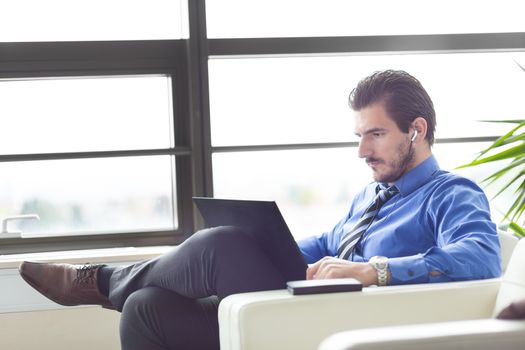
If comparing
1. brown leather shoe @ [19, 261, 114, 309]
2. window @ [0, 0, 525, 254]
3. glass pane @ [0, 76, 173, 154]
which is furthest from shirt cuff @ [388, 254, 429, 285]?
glass pane @ [0, 76, 173, 154]

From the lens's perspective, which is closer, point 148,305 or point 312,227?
point 148,305

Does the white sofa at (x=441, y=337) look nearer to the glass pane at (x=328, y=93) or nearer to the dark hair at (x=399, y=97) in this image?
the dark hair at (x=399, y=97)

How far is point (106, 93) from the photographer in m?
3.50

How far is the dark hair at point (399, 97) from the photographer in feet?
8.32

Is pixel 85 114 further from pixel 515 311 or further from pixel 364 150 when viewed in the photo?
pixel 515 311

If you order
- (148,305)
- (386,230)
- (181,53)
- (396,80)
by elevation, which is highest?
(181,53)

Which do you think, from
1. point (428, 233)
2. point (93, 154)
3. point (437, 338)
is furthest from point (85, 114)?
point (437, 338)

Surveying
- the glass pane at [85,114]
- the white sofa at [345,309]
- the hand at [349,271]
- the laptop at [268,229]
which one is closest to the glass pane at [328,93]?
the glass pane at [85,114]

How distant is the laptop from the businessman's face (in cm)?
52

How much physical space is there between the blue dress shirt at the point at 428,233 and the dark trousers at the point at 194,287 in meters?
0.38

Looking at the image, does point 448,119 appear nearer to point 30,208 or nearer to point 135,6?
point 135,6

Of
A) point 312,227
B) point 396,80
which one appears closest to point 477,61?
point 312,227

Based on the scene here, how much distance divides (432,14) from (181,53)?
117cm

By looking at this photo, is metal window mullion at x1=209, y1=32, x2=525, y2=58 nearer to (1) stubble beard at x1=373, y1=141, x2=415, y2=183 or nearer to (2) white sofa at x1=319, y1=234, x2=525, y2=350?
(1) stubble beard at x1=373, y1=141, x2=415, y2=183
